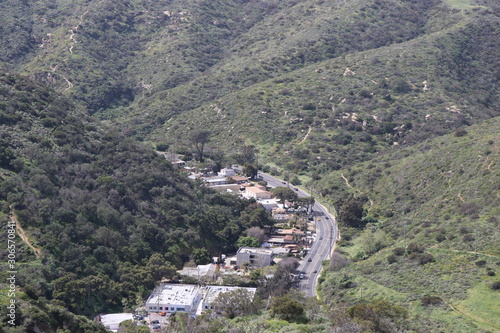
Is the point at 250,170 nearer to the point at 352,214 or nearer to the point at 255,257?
the point at 352,214

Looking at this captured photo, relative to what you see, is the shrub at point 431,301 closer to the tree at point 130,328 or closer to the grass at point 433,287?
the grass at point 433,287

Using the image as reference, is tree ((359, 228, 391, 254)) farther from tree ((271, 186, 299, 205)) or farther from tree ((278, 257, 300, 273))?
tree ((271, 186, 299, 205))

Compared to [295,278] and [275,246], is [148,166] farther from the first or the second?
[295,278]

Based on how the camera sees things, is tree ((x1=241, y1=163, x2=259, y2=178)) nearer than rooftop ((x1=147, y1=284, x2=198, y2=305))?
No

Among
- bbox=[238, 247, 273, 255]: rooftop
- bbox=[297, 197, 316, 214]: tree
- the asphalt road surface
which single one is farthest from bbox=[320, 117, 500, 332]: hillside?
bbox=[238, 247, 273, 255]: rooftop

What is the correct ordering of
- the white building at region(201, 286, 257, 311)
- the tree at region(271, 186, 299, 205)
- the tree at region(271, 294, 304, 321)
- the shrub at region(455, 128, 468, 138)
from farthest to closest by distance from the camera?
1. the shrub at region(455, 128, 468, 138)
2. the tree at region(271, 186, 299, 205)
3. the white building at region(201, 286, 257, 311)
4. the tree at region(271, 294, 304, 321)

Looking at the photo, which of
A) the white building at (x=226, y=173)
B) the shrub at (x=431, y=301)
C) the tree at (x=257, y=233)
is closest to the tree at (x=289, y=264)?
the tree at (x=257, y=233)
